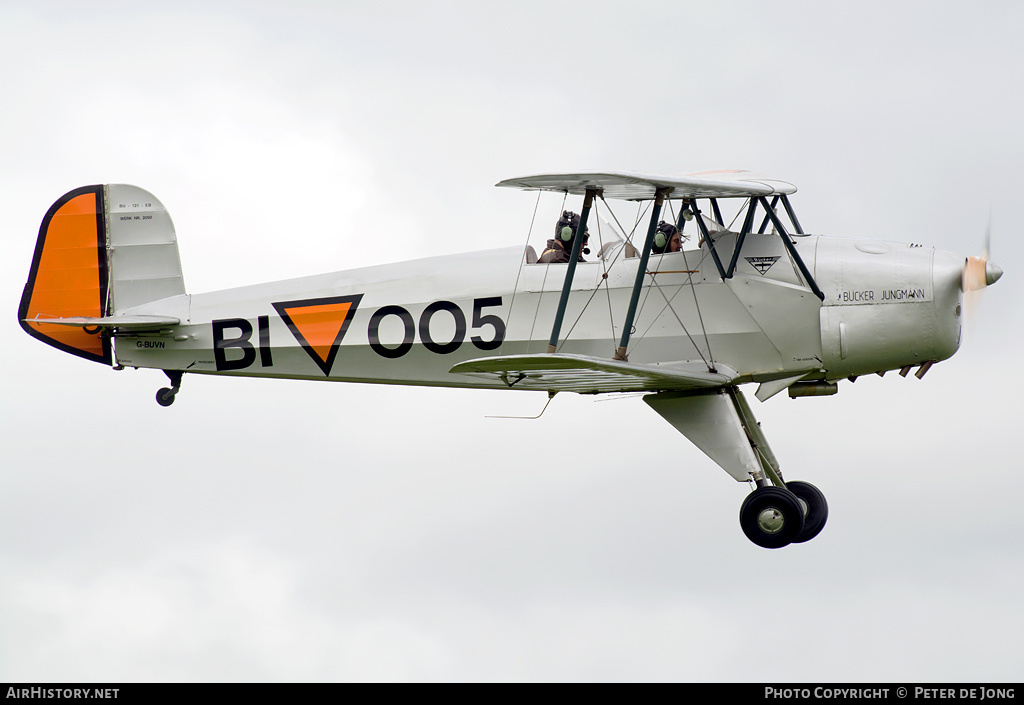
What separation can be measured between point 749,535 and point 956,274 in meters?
2.98

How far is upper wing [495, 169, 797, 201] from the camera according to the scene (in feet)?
43.5

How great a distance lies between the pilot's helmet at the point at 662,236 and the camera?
1473 centimetres

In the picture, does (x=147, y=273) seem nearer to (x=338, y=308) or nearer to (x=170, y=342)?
(x=170, y=342)

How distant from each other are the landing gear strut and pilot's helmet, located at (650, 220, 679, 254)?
5161 mm

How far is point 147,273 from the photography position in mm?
16672

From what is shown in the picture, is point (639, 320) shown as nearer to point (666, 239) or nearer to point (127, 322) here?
point (666, 239)

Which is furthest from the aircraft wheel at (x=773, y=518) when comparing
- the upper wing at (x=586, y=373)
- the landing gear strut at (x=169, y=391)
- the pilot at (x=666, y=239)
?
the landing gear strut at (x=169, y=391)

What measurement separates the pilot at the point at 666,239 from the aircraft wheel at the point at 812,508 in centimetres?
261

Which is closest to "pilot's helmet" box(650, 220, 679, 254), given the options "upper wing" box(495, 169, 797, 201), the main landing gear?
"upper wing" box(495, 169, 797, 201)

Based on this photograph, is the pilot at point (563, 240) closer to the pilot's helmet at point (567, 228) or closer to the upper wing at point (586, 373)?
the pilot's helmet at point (567, 228)

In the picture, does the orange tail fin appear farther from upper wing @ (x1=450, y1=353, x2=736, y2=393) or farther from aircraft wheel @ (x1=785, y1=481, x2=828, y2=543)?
aircraft wheel @ (x1=785, y1=481, x2=828, y2=543)

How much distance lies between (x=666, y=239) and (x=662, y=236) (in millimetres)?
57

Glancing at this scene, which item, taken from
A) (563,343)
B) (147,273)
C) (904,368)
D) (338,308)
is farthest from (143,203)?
(904,368)

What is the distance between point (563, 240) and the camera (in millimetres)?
15016
